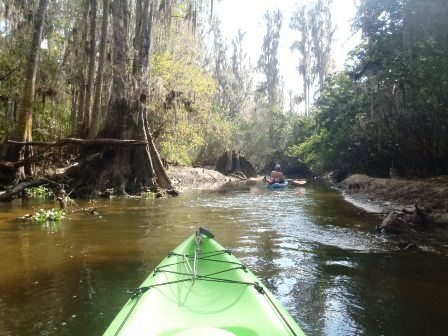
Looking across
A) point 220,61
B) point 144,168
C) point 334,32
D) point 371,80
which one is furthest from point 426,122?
point 220,61

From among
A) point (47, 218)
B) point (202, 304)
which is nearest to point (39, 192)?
point (47, 218)

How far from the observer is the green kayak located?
3.25 metres

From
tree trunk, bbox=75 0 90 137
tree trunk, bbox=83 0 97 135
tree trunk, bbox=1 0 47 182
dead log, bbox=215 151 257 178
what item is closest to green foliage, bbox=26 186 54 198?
tree trunk, bbox=1 0 47 182

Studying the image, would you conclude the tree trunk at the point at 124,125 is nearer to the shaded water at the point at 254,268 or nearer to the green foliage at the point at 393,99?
the shaded water at the point at 254,268

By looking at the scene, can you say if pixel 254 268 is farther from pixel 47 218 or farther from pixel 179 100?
pixel 179 100

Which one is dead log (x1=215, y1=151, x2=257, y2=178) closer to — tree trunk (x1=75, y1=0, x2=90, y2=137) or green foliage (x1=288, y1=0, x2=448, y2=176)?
green foliage (x1=288, y1=0, x2=448, y2=176)

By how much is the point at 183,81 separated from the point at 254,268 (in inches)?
677

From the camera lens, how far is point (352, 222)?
11.1 metres

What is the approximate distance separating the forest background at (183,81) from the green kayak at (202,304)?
8669 mm

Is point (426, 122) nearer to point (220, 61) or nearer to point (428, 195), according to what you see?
point (428, 195)

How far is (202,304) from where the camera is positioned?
409 cm

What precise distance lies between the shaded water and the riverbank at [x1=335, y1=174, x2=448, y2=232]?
782mm

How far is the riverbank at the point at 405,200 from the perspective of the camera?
32.3 ft

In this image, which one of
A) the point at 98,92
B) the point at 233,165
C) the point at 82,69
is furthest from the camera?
the point at 233,165
